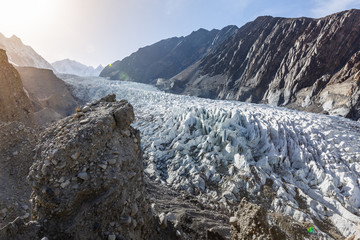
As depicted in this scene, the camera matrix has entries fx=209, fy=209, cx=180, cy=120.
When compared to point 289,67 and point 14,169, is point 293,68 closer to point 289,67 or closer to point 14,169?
point 289,67

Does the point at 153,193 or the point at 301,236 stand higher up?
the point at 153,193

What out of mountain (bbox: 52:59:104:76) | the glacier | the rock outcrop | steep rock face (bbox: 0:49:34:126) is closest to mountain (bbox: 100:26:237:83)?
the glacier

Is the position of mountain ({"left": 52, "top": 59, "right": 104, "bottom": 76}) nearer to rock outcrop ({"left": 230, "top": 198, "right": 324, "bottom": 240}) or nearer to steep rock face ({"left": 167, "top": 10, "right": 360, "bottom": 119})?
steep rock face ({"left": 167, "top": 10, "right": 360, "bottom": 119})

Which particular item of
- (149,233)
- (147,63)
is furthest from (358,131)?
(147,63)

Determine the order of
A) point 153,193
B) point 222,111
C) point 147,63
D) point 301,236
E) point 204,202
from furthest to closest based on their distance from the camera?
point 147,63, point 222,111, point 204,202, point 153,193, point 301,236

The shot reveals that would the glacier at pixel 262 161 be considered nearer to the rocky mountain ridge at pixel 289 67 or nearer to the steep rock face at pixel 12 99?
the steep rock face at pixel 12 99

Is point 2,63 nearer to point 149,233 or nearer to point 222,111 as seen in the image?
point 149,233

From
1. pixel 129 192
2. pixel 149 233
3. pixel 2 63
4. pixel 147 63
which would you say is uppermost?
pixel 147 63
